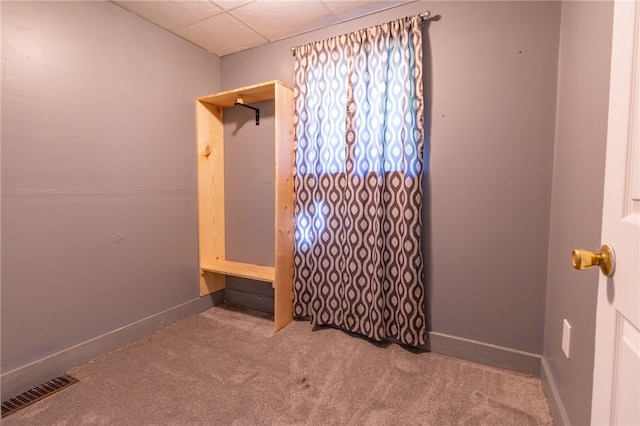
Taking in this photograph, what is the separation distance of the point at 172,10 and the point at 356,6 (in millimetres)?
1212

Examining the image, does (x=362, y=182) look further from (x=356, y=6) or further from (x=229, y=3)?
(x=229, y=3)

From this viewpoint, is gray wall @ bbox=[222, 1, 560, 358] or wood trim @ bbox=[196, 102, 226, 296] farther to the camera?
wood trim @ bbox=[196, 102, 226, 296]

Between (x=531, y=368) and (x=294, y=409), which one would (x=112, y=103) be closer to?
(x=294, y=409)

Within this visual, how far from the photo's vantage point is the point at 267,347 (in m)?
1.86

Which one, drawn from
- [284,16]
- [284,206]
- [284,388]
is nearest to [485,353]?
[284,388]

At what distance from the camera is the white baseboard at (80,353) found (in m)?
1.41

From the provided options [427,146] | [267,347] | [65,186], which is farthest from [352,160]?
[65,186]

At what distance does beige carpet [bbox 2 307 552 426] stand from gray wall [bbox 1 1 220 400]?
1.02 feet

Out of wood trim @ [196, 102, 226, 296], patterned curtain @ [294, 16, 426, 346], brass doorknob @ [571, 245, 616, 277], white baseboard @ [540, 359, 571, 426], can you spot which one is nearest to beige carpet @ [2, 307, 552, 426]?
white baseboard @ [540, 359, 571, 426]

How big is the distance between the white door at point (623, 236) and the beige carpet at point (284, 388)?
35.9 inches

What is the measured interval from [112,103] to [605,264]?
2.38m

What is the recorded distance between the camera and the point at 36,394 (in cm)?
142

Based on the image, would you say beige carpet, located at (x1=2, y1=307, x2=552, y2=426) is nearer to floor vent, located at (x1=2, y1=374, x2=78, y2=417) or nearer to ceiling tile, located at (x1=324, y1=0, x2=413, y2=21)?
floor vent, located at (x1=2, y1=374, x2=78, y2=417)

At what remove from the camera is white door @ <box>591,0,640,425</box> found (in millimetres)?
493
